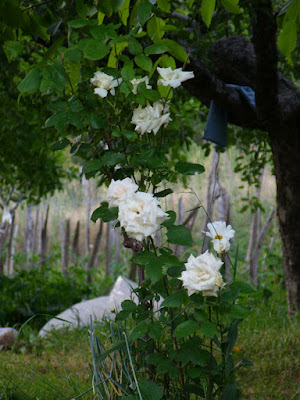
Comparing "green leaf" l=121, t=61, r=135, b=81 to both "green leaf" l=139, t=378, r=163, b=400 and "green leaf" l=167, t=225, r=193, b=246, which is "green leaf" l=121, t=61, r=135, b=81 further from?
"green leaf" l=139, t=378, r=163, b=400

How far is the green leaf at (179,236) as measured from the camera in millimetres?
1550

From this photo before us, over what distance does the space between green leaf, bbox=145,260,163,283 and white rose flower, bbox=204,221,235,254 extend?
24 cm

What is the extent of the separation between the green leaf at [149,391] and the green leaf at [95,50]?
107 cm

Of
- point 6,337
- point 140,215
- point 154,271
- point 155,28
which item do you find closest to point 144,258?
point 154,271

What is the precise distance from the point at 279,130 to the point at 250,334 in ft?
5.05

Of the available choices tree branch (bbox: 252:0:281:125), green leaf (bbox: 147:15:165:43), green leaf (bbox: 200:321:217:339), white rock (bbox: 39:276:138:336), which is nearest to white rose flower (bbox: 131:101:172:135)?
green leaf (bbox: 147:15:165:43)

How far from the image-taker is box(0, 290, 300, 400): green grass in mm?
2469

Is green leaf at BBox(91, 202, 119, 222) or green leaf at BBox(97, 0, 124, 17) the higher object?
green leaf at BBox(97, 0, 124, 17)

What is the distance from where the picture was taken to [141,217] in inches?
58.7

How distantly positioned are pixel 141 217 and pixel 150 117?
473mm

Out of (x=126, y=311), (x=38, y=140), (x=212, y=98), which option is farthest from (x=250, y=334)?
(x=38, y=140)

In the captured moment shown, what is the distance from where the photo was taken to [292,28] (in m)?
1.48

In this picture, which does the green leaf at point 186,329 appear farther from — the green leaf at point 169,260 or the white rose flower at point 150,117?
the white rose flower at point 150,117

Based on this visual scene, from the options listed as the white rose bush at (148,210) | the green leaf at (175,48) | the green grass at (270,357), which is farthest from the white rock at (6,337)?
the green leaf at (175,48)
